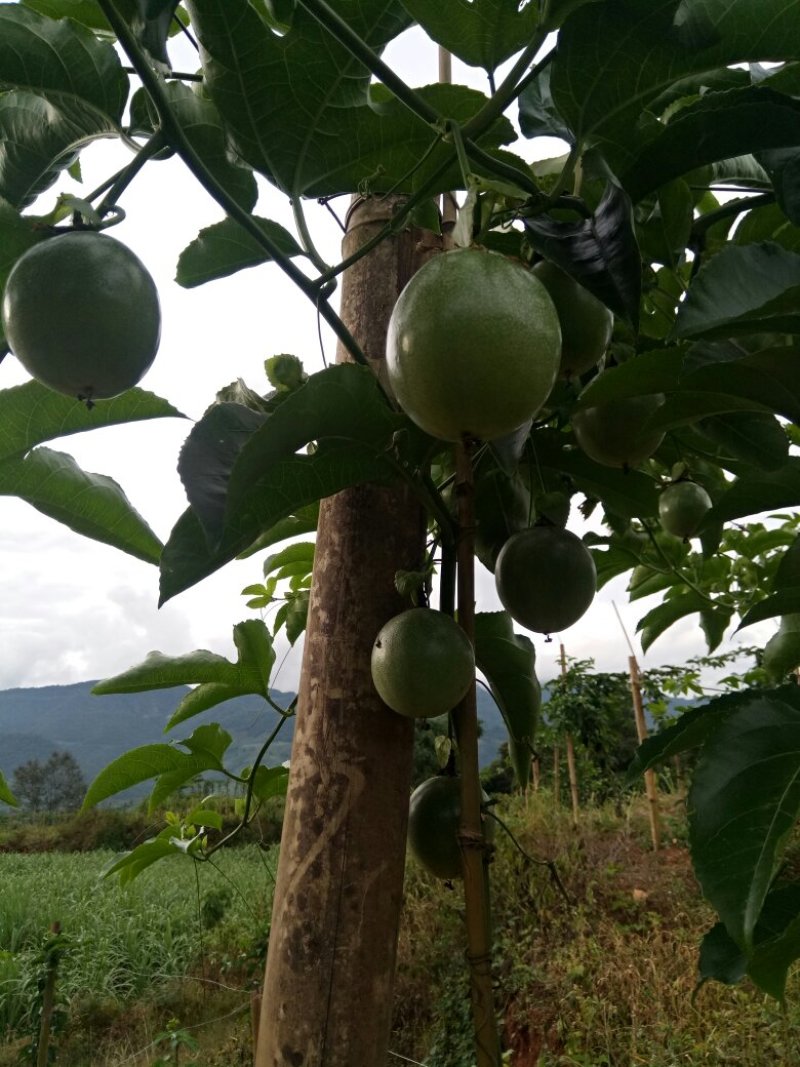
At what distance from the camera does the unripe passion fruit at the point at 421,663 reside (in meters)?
0.90

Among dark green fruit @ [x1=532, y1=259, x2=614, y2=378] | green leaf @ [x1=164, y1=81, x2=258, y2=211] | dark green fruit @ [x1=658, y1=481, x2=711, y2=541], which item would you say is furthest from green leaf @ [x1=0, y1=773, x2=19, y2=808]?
dark green fruit @ [x1=658, y1=481, x2=711, y2=541]

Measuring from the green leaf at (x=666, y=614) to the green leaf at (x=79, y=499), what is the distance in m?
1.32

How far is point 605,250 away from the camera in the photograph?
0.75m

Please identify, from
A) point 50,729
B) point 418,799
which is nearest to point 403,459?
point 418,799

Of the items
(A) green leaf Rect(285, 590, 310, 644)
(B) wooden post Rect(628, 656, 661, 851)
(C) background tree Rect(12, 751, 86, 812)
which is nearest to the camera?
(A) green leaf Rect(285, 590, 310, 644)

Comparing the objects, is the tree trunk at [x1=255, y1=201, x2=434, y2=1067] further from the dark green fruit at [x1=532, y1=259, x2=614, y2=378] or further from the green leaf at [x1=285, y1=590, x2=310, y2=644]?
the green leaf at [x1=285, y1=590, x2=310, y2=644]

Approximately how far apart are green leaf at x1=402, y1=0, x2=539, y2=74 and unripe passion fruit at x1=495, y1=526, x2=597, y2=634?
569mm

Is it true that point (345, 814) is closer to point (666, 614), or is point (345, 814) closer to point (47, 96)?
point (47, 96)

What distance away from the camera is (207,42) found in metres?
0.78

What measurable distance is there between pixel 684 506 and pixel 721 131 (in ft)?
2.40

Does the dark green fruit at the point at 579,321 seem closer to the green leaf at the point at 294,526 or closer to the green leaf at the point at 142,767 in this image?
the green leaf at the point at 294,526

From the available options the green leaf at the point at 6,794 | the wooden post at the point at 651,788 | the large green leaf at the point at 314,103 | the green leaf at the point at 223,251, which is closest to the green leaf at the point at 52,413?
the green leaf at the point at 223,251

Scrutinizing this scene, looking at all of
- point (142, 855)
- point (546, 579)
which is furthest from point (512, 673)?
point (142, 855)

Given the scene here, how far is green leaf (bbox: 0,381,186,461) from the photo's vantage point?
97 cm
